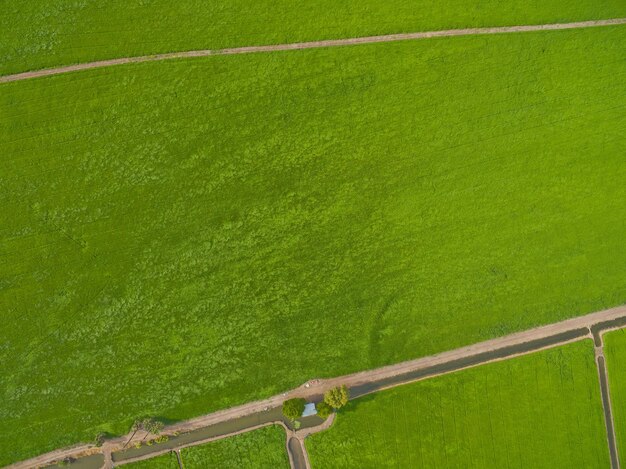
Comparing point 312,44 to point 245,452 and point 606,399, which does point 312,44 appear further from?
point 606,399

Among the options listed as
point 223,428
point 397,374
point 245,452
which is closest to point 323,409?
point 397,374

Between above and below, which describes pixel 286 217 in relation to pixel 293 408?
above

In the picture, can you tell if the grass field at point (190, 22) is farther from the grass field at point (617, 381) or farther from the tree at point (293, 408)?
the tree at point (293, 408)

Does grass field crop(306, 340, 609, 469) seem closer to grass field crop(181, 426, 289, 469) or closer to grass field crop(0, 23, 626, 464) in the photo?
grass field crop(181, 426, 289, 469)

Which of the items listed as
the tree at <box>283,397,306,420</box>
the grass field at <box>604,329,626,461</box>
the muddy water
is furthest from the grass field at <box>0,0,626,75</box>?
the muddy water

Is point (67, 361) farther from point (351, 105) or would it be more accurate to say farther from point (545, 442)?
point (545, 442)

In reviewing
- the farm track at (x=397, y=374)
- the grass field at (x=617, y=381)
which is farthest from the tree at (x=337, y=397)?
the grass field at (x=617, y=381)
